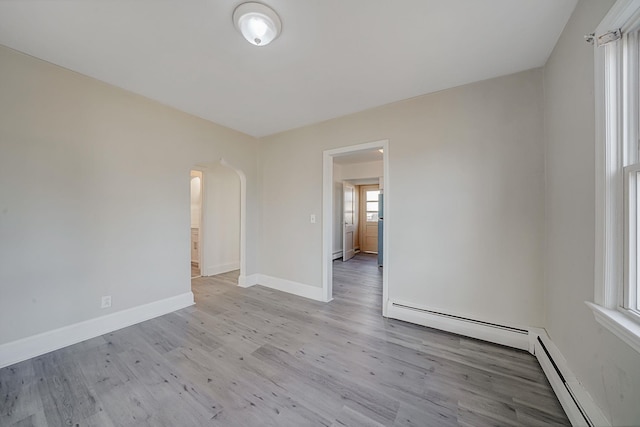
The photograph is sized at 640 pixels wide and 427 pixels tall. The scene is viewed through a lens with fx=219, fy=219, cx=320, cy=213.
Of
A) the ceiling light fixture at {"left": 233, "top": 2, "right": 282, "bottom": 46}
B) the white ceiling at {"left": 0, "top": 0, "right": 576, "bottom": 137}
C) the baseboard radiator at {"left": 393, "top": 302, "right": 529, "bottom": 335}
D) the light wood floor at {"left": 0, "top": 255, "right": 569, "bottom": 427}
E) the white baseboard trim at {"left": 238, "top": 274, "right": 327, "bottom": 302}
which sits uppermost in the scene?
the white ceiling at {"left": 0, "top": 0, "right": 576, "bottom": 137}

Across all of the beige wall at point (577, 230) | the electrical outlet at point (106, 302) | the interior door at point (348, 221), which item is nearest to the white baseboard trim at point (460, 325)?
the beige wall at point (577, 230)

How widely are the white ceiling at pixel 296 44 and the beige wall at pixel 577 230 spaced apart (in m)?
0.33

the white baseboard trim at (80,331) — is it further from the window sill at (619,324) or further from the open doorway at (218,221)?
the window sill at (619,324)

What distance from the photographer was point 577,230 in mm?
1429

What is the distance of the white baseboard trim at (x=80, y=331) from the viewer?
183cm

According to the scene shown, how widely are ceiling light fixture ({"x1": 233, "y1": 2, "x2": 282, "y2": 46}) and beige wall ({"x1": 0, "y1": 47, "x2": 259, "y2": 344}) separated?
1.89 m

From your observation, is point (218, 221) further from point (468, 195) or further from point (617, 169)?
point (617, 169)

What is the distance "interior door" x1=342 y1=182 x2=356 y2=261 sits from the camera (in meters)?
6.17

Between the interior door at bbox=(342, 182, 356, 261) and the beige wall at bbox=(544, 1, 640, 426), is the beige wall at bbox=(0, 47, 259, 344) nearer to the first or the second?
the beige wall at bbox=(544, 1, 640, 426)

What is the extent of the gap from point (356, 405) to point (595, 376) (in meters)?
1.35

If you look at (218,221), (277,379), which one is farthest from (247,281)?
(277,379)

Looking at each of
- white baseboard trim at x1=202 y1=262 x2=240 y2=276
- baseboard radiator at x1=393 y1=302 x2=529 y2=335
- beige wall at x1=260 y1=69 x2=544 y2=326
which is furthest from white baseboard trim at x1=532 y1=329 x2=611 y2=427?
white baseboard trim at x1=202 y1=262 x2=240 y2=276

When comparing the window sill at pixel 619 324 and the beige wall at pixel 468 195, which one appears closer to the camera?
the window sill at pixel 619 324

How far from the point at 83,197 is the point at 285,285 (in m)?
2.66
